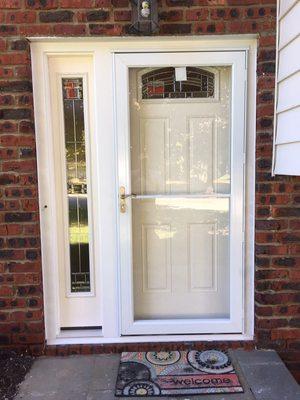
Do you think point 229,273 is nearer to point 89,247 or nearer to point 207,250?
point 207,250

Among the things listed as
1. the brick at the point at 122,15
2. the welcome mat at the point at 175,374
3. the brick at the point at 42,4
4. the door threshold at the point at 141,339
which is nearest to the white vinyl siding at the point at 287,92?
the brick at the point at 122,15

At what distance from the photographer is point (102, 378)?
8.10 feet

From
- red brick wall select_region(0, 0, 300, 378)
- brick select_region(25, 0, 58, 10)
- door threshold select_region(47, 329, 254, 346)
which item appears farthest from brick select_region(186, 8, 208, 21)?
door threshold select_region(47, 329, 254, 346)

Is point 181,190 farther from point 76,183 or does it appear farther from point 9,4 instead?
point 9,4

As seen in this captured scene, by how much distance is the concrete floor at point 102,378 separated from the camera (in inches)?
90.7

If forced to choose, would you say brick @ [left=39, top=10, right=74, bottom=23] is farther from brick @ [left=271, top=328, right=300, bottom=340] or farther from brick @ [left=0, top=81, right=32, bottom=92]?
brick @ [left=271, top=328, right=300, bottom=340]

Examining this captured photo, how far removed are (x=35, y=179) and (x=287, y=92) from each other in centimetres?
172

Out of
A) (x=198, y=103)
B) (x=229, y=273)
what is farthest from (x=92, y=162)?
(x=229, y=273)

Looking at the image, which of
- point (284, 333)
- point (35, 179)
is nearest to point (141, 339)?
point (284, 333)

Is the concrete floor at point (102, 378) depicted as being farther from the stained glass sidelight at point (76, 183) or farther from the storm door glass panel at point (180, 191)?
the stained glass sidelight at point (76, 183)

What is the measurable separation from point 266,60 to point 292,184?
84cm

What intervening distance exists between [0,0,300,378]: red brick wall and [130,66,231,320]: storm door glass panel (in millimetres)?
274

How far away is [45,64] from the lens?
2.59m

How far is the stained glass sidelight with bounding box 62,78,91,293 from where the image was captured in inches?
106
